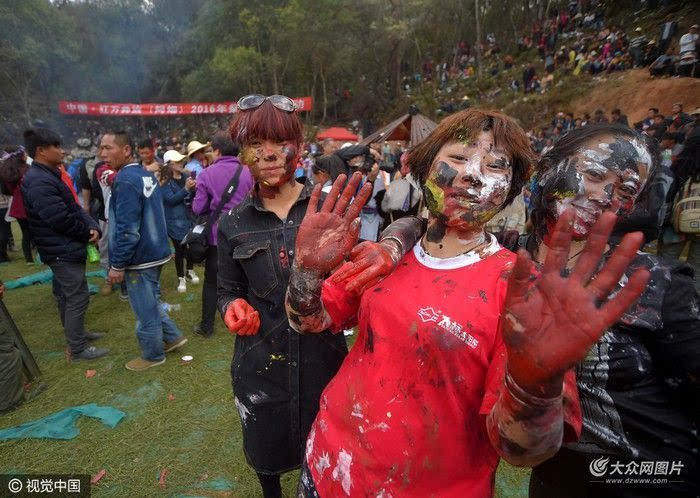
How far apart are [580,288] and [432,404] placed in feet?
1.84

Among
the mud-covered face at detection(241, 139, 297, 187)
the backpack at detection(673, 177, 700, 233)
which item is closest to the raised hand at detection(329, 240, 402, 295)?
the mud-covered face at detection(241, 139, 297, 187)

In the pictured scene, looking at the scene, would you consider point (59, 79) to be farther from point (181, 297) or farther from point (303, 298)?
point (303, 298)

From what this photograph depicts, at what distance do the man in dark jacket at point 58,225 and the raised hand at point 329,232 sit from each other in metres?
3.60

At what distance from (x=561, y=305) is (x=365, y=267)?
570mm

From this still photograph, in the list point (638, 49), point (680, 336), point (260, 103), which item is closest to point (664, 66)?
point (638, 49)

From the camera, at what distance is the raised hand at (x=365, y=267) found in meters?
1.24

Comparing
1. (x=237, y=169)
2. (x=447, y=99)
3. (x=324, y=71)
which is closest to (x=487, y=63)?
(x=447, y=99)

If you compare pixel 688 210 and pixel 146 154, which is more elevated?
pixel 146 154

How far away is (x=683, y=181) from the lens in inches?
170

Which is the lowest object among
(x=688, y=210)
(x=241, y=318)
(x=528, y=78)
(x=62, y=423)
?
(x=62, y=423)

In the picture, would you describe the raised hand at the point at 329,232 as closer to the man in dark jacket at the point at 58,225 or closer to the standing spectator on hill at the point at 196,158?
the man in dark jacket at the point at 58,225

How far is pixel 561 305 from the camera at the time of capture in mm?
856

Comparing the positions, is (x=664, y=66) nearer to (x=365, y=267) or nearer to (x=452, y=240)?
(x=452, y=240)

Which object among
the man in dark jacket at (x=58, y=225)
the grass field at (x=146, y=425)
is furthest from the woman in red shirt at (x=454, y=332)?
the man in dark jacket at (x=58, y=225)
